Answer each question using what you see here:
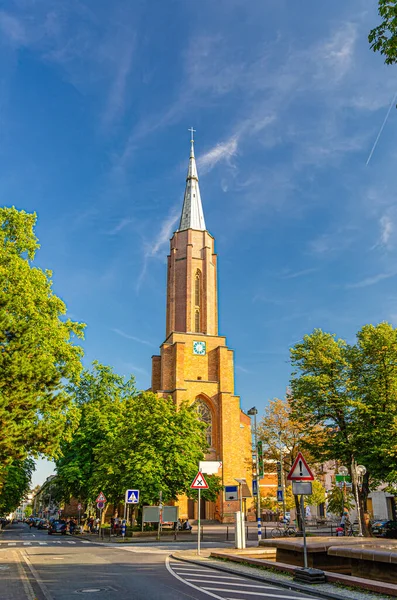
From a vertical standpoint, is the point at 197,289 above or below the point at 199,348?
above

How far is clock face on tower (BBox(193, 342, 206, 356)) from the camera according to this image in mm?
56375

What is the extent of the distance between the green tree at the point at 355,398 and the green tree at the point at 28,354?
43.1ft

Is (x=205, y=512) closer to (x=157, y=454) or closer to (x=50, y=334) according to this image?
(x=157, y=454)

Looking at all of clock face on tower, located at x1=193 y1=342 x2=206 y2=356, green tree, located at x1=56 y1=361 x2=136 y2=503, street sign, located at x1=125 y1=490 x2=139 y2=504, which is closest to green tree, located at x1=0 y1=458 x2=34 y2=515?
green tree, located at x1=56 y1=361 x2=136 y2=503

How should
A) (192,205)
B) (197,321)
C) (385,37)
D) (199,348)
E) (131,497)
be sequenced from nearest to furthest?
(385,37) < (131,497) < (199,348) < (197,321) < (192,205)

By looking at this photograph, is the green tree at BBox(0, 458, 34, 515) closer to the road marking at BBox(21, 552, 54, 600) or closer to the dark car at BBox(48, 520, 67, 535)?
the dark car at BBox(48, 520, 67, 535)

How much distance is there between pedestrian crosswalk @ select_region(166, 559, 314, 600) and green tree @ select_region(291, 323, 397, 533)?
46.0 feet

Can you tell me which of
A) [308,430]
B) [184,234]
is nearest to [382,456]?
[308,430]

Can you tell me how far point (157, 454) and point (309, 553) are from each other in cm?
2062

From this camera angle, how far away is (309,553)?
1278cm

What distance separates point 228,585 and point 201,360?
149 feet

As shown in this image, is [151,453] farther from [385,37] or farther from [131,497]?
[385,37]

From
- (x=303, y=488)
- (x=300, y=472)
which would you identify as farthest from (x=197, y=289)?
(x=303, y=488)

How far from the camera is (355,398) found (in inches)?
1080
